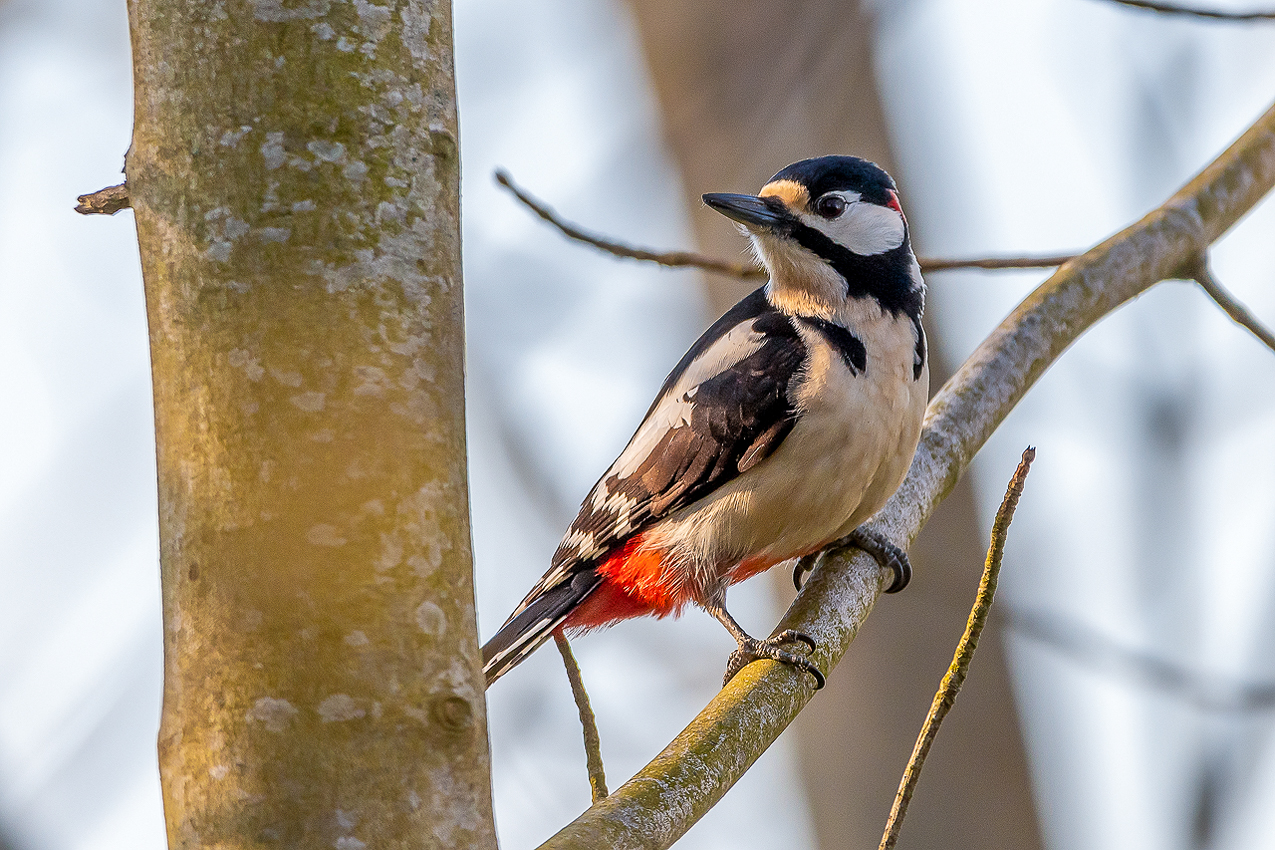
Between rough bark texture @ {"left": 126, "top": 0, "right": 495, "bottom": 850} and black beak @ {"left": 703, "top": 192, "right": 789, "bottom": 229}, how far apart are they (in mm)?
2135

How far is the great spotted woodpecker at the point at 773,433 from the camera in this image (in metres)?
3.29

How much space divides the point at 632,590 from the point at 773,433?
68 centimetres

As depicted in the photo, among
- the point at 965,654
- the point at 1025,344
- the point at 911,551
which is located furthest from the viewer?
the point at 911,551

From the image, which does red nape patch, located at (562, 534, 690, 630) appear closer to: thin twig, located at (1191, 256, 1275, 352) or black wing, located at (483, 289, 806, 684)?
black wing, located at (483, 289, 806, 684)

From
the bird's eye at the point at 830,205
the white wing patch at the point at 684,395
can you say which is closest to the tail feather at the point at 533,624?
the white wing patch at the point at 684,395

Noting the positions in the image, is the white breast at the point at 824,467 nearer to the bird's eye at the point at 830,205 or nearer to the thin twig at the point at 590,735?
the bird's eye at the point at 830,205

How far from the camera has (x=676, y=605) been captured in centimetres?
368

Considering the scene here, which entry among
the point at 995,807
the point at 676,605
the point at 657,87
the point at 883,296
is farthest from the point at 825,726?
the point at 657,87

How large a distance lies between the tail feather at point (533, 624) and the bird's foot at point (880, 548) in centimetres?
81

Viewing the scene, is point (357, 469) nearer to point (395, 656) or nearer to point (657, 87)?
point (395, 656)

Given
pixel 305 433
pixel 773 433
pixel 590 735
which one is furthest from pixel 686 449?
pixel 305 433

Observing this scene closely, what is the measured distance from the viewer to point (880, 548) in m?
3.30

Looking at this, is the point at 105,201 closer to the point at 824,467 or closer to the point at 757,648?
the point at 757,648

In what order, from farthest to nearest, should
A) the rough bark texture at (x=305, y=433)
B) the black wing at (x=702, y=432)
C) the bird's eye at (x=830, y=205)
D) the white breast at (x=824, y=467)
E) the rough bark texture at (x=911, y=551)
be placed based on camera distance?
the rough bark texture at (x=911, y=551), the bird's eye at (x=830, y=205), the black wing at (x=702, y=432), the white breast at (x=824, y=467), the rough bark texture at (x=305, y=433)
